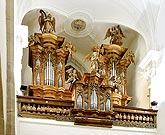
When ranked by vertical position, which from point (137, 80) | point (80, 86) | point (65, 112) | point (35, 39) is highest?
point (35, 39)

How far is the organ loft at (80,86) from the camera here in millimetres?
11562

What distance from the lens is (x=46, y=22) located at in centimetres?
1334

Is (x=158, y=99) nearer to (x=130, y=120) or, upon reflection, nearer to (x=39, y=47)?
(x=130, y=120)

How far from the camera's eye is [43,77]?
12.8 meters

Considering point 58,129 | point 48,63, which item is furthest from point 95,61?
point 58,129

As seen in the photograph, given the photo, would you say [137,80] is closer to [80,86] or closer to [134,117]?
[134,117]

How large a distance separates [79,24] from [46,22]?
128 cm

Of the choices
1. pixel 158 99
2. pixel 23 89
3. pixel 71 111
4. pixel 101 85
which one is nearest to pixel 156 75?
pixel 158 99

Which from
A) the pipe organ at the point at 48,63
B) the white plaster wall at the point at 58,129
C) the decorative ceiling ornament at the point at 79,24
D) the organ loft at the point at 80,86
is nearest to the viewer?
the white plaster wall at the point at 58,129

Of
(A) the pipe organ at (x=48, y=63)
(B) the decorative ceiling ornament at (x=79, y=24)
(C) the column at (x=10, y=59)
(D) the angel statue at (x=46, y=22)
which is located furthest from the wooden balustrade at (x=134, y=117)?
(C) the column at (x=10, y=59)

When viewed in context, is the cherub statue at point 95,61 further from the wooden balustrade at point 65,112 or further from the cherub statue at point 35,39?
the cherub statue at point 35,39

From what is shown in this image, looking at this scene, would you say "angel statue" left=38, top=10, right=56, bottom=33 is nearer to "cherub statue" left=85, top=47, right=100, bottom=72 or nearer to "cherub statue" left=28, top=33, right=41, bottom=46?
"cherub statue" left=28, top=33, right=41, bottom=46

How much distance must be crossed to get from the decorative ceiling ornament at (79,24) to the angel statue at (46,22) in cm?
76

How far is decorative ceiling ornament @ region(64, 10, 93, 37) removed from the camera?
1409 cm
